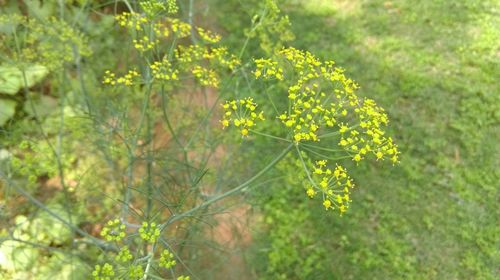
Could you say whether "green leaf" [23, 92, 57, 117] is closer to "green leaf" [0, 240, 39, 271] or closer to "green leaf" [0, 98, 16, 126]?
"green leaf" [0, 98, 16, 126]

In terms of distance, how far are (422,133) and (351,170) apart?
4.02ft

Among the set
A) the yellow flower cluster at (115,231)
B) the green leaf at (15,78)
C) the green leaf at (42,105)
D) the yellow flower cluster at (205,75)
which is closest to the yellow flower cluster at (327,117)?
the yellow flower cluster at (205,75)

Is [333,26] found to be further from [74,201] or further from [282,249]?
[74,201]

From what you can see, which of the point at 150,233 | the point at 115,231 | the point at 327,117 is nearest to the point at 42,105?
the point at 115,231

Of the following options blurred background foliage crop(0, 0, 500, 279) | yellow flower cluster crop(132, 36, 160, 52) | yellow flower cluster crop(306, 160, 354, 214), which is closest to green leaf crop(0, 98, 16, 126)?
blurred background foliage crop(0, 0, 500, 279)

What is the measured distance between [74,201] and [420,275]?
3760 mm

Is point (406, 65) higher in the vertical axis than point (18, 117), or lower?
higher

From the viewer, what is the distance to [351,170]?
579 centimetres

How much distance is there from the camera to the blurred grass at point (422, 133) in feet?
16.8

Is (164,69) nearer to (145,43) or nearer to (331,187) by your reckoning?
(145,43)

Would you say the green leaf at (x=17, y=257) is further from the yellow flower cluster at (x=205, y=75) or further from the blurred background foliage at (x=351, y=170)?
the yellow flower cluster at (x=205, y=75)

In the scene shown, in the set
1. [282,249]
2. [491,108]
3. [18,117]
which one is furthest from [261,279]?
[491,108]

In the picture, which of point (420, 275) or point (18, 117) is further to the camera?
point (18, 117)

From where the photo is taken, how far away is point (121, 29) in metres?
6.74
